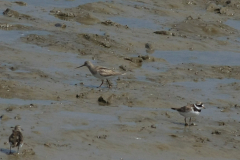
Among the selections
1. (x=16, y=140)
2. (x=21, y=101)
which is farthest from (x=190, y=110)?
(x=16, y=140)

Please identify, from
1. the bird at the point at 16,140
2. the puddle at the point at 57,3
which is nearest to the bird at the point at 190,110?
the bird at the point at 16,140

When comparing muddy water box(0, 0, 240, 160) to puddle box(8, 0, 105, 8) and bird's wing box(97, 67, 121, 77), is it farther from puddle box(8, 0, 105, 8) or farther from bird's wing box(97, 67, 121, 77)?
bird's wing box(97, 67, 121, 77)

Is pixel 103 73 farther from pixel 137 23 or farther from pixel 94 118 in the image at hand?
pixel 137 23

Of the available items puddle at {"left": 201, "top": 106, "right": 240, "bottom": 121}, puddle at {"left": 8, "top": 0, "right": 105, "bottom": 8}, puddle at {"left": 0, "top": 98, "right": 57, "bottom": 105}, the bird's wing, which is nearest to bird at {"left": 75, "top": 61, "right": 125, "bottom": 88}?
the bird's wing

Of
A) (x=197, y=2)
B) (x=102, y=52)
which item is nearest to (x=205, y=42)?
(x=102, y=52)

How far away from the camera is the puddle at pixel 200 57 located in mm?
20125

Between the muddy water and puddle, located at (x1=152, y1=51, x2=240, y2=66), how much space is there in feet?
0.11

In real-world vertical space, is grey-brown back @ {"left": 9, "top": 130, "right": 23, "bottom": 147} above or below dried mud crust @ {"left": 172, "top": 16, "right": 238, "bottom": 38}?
above

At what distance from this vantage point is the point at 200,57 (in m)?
20.7

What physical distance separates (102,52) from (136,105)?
14.8 ft

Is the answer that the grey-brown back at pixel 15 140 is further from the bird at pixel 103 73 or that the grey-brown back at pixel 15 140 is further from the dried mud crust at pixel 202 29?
the dried mud crust at pixel 202 29

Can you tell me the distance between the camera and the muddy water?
41.4 feet

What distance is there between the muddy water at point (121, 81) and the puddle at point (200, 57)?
34mm

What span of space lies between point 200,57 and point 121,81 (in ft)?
14.2
